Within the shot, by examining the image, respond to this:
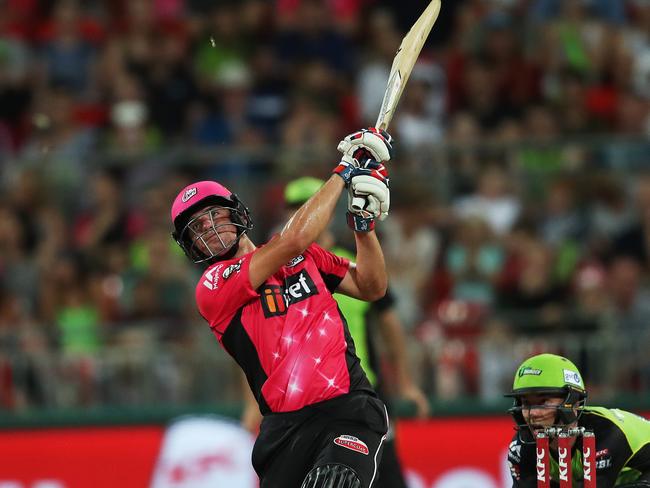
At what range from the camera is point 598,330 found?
10.7 meters

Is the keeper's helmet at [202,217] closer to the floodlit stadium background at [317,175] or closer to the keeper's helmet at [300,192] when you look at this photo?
the keeper's helmet at [300,192]

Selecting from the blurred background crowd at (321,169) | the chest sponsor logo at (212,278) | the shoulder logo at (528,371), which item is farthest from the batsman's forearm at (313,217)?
the blurred background crowd at (321,169)

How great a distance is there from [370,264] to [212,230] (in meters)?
0.77


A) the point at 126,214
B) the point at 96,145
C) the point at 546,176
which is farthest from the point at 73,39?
the point at 546,176

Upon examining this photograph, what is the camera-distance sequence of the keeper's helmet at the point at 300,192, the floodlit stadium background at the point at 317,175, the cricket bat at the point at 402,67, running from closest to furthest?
the cricket bat at the point at 402,67 → the keeper's helmet at the point at 300,192 → the floodlit stadium background at the point at 317,175

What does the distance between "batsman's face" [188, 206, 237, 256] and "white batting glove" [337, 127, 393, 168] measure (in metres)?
0.68

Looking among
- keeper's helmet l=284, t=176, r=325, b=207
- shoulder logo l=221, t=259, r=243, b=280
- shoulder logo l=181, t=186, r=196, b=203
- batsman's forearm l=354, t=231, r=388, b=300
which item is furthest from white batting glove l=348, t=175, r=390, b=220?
keeper's helmet l=284, t=176, r=325, b=207

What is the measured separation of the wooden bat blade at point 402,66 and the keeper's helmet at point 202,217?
809 mm

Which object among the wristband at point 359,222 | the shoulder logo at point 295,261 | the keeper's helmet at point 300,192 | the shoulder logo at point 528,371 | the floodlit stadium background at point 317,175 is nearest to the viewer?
the shoulder logo at point 528,371

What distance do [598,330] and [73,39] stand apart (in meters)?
6.55

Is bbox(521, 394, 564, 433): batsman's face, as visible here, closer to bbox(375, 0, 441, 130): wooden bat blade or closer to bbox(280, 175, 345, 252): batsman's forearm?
bbox(280, 175, 345, 252): batsman's forearm

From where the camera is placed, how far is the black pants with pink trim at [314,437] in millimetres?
5957

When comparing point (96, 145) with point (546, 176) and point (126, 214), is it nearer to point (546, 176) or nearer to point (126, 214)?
point (126, 214)

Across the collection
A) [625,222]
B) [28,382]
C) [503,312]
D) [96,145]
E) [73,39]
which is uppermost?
[73,39]
